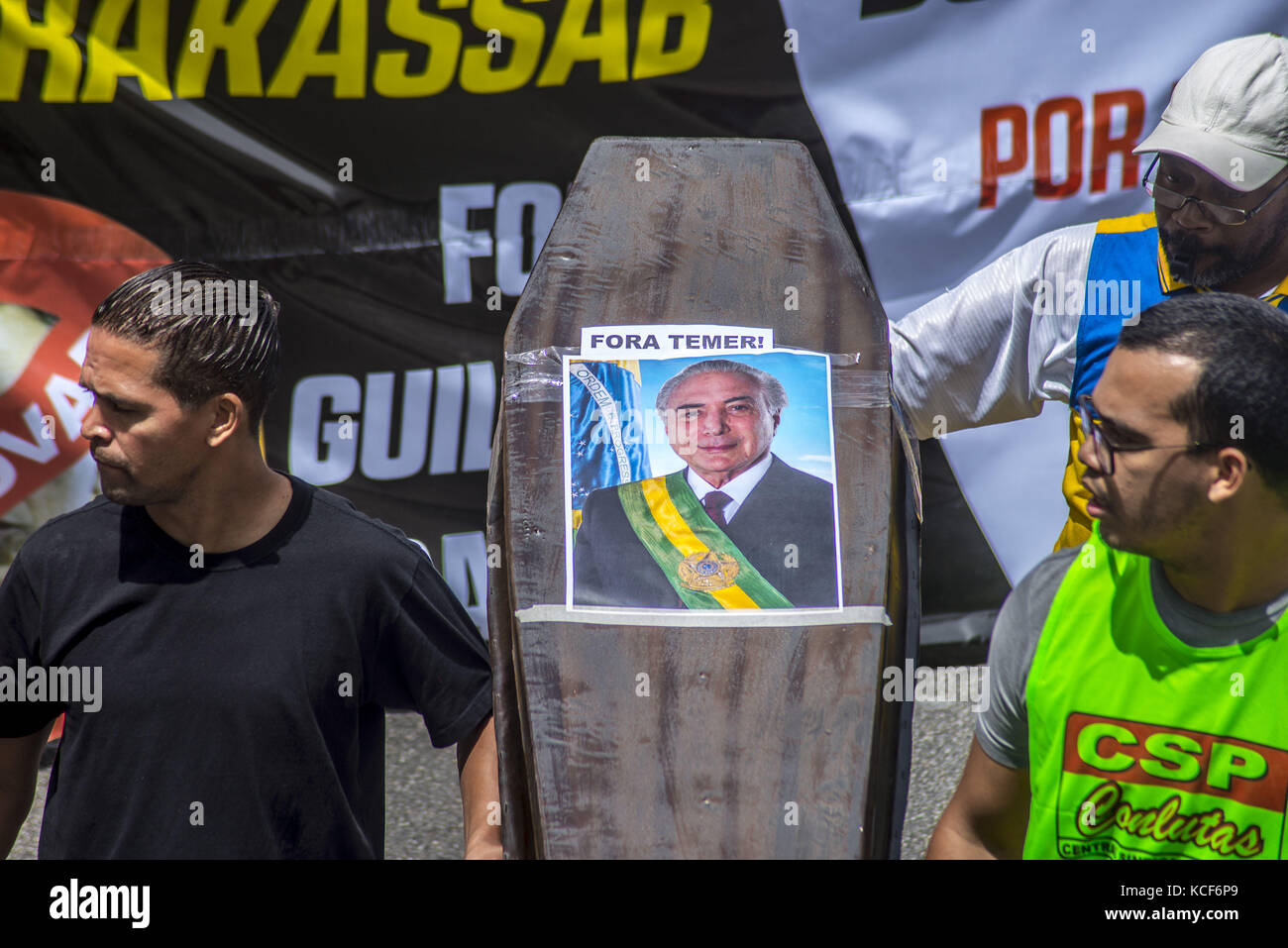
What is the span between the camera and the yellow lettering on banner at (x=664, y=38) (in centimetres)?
366

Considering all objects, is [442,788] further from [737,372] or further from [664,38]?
[664,38]

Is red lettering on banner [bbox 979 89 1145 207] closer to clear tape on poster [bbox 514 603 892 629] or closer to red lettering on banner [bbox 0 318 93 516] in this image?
clear tape on poster [bbox 514 603 892 629]

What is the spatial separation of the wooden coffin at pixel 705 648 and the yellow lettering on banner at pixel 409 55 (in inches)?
58.7

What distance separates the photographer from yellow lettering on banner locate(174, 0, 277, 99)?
3.63m

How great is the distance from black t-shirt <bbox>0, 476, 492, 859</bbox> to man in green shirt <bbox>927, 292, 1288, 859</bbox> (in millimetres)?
778

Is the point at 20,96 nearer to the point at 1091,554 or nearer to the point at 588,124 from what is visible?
the point at 588,124

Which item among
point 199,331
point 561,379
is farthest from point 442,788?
point 199,331

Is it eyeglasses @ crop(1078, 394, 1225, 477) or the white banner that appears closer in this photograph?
eyeglasses @ crop(1078, 394, 1225, 477)

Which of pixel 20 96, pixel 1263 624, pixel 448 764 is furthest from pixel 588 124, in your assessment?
pixel 1263 624

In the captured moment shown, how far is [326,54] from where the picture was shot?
367 cm

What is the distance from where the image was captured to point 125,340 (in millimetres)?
1691
